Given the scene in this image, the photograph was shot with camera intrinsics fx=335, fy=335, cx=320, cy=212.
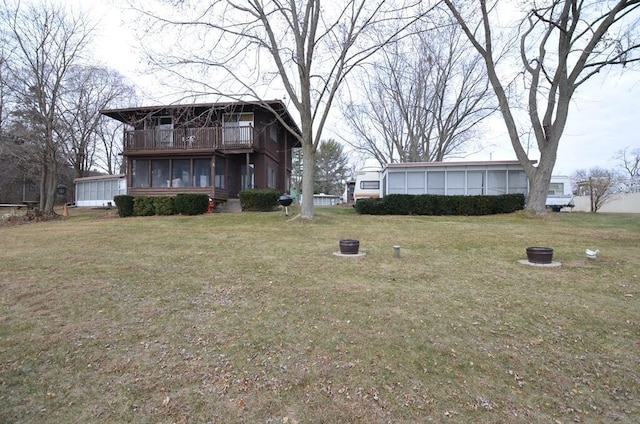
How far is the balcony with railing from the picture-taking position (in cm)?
1593

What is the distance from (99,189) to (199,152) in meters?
14.2

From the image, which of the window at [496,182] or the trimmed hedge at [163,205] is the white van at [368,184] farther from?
the trimmed hedge at [163,205]

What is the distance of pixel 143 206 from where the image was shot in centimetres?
1468

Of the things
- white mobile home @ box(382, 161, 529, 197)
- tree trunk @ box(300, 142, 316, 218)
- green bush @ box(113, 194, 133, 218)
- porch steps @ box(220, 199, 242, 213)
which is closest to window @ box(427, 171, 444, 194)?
white mobile home @ box(382, 161, 529, 197)

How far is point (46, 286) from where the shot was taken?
4.61 meters

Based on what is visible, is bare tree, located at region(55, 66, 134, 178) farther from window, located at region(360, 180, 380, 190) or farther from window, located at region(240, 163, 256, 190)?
window, located at region(360, 180, 380, 190)

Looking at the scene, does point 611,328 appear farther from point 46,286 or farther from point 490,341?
point 46,286

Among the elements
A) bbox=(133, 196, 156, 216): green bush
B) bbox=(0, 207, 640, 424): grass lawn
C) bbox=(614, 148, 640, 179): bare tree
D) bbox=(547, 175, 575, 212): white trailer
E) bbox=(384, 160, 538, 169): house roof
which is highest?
bbox=(614, 148, 640, 179): bare tree

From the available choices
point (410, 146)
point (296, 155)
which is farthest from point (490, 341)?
point (296, 155)

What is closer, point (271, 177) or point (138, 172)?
point (138, 172)

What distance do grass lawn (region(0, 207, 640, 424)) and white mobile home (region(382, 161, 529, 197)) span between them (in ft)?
35.0

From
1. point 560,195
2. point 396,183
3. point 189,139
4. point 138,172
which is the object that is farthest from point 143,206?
point 560,195

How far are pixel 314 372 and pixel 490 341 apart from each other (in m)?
1.79

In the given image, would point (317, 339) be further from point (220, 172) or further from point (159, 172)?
point (159, 172)
